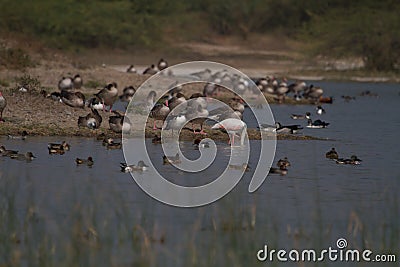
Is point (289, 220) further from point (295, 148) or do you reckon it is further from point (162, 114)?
point (162, 114)

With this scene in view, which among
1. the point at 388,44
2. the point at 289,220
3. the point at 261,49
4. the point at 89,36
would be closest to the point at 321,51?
the point at 388,44

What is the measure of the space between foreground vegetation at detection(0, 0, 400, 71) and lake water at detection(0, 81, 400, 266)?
25595mm

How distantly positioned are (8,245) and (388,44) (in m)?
37.3

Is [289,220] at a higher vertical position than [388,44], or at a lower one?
lower

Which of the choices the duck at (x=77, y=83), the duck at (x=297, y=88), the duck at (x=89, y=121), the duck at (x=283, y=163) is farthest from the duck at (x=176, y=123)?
the duck at (x=297, y=88)

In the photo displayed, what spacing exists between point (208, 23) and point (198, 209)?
152 feet

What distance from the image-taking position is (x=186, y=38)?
54094mm

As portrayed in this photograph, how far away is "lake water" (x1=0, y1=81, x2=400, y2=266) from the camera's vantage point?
31.1 feet

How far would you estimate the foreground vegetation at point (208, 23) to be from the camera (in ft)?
150

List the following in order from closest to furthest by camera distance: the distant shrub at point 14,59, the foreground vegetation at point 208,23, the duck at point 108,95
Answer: the duck at point 108,95
the distant shrub at point 14,59
the foreground vegetation at point 208,23

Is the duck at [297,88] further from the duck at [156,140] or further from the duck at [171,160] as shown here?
the duck at [171,160]

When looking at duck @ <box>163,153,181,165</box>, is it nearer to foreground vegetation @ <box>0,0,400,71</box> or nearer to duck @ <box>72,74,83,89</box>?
duck @ <box>72,74,83,89</box>

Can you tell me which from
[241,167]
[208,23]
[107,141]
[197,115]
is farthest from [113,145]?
[208,23]

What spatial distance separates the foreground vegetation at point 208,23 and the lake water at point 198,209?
25.6m
